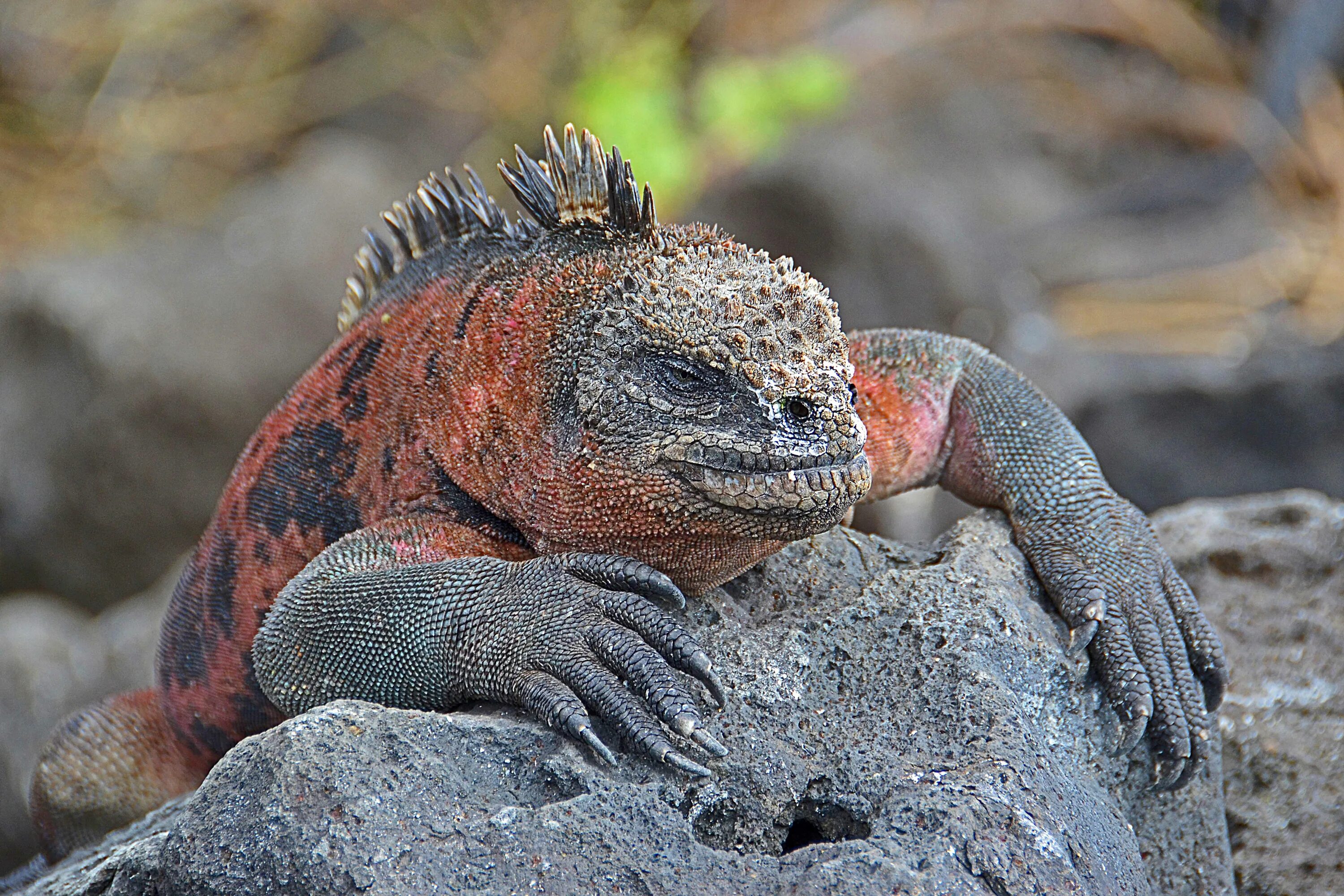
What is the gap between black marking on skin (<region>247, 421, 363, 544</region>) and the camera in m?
3.29

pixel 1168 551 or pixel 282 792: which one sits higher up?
pixel 1168 551

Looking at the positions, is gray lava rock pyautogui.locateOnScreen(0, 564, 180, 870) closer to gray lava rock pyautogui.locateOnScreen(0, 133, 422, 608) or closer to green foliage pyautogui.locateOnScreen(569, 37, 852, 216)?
gray lava rock pyautogui.locateOnScreen(0, 133, 422, 608)

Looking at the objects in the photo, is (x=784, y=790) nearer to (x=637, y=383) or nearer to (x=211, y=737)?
(x=637, y=383)

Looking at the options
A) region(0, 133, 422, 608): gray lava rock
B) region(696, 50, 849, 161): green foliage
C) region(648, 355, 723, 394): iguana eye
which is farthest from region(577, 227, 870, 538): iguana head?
region(696, 50, 849, 161): green foliage

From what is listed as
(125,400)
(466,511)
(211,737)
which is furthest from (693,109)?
(466,511)

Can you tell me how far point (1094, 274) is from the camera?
421 inches

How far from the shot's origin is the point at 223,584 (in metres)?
3.55

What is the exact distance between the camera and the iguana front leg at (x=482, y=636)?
8.14 feet

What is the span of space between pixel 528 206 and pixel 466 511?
797mm

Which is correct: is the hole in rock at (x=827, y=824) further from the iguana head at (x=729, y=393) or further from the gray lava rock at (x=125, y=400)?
the gray lava rock at (x=125, y=400)

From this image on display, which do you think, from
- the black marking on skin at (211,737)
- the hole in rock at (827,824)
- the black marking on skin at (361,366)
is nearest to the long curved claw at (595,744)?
the hole in rock at (827,824)

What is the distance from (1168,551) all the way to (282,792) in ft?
9.22

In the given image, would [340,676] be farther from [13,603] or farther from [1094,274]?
[1094,274]

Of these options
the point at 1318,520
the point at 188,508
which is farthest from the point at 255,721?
the point at 188,508
